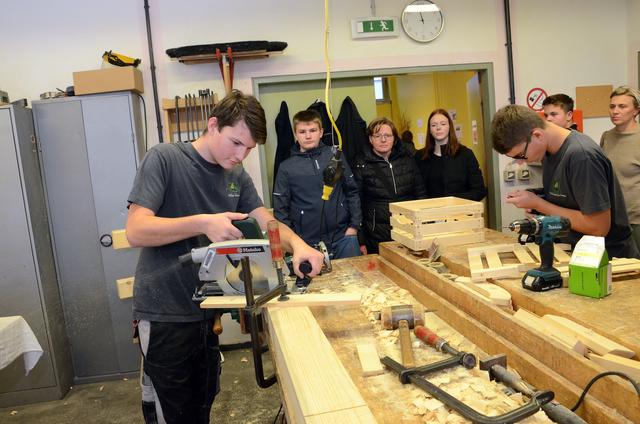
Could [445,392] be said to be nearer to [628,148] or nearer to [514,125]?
[514,125]

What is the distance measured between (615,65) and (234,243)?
4.09 meters

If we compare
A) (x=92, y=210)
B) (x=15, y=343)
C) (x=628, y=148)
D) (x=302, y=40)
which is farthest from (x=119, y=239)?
Result: (x=628, y=148)

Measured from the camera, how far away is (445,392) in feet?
3.51

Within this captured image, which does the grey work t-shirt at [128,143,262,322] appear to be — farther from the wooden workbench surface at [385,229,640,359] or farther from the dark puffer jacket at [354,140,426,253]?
the dark puffer jacket at [354,140,426,253]

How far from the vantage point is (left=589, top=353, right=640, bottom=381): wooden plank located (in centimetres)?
105

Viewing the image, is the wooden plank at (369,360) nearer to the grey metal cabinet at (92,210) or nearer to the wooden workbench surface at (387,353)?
the wooden workbench surface at (387,353)

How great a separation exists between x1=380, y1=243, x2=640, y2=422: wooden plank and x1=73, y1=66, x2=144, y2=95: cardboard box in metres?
2.58

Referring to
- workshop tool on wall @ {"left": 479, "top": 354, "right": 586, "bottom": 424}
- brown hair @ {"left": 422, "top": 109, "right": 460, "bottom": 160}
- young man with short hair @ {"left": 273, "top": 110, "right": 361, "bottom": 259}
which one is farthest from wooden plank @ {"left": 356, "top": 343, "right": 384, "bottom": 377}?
brown hair @ {"left": 422, "top": 109, "right": 460, "bottom": 160}

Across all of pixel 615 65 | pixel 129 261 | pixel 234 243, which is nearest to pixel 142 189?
pixel 234 243

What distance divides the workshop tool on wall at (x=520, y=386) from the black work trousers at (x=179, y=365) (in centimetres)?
102

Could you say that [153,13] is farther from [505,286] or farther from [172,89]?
[505,286]

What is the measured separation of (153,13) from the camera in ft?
12.1

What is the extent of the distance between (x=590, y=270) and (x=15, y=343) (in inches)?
101

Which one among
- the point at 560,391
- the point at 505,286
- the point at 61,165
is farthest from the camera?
the point at 61,165
